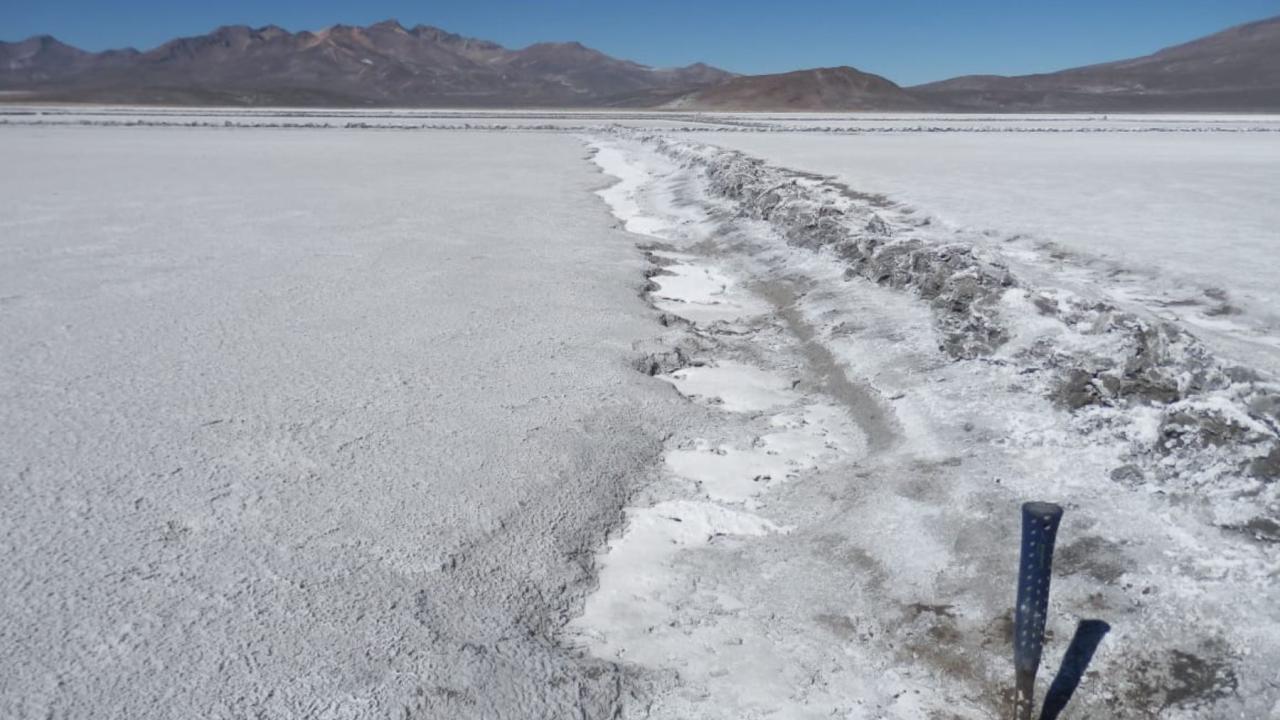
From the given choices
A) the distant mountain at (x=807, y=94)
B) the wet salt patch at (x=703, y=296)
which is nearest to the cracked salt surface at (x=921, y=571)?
the wet salt patch at (x=703, y=296)

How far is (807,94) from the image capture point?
117188 mm

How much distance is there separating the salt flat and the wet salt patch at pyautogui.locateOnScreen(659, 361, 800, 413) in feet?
0.88

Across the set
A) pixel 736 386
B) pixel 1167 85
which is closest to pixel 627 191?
pixel 736 386

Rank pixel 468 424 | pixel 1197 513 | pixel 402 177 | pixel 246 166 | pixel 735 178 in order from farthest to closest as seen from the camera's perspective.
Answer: pixel 246 166 < pixel 402 177 < pixel 735 178 < pixel 468 424 < pixel 1197 513

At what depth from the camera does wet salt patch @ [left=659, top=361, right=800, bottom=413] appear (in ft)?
17.6

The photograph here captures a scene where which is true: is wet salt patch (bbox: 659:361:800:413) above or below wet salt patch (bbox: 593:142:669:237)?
above

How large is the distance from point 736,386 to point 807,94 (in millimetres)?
118128

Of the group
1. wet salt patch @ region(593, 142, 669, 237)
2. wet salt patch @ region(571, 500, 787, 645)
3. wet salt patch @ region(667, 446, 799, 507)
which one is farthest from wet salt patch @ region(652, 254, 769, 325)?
wet salt patch @ region(571, 500, 787, 645)

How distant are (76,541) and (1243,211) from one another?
12939 millimetres

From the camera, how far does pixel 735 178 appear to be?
51.2 ft

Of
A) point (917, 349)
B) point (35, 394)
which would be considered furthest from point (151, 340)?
point (917, 349)

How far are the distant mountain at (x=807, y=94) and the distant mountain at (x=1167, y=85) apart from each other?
17.6 feet

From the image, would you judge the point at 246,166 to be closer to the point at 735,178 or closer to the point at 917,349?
the point at 735,178

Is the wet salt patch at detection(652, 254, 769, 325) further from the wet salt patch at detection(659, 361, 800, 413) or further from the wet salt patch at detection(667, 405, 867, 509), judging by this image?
the wet salt patch at detection(667, 405, 867, 509)
